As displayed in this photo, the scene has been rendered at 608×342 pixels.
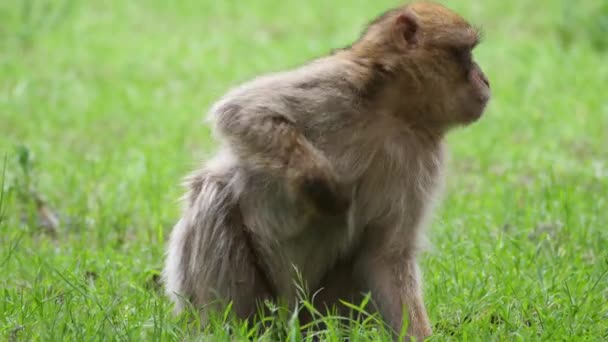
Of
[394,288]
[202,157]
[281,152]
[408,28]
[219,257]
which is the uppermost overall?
[408,28]

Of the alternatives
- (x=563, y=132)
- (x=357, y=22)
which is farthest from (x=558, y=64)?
(x=357, y=22)

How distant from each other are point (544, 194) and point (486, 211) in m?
0.37

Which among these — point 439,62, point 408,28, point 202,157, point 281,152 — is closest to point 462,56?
point 439,62

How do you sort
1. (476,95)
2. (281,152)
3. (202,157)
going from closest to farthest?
(281,152) < (476,95) < (202,157)

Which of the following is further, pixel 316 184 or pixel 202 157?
pixel 202 157

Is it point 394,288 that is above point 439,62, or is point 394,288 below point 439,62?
below

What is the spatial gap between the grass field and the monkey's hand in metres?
0.46

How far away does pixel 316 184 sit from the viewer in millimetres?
3820

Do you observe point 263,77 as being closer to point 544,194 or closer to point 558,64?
point 544,194

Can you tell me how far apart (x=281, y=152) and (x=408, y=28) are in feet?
2.63

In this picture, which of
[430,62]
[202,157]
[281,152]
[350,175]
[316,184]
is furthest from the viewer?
[202,157]

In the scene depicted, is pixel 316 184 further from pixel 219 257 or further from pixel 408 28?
pixel 408 28

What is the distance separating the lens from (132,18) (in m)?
13.1

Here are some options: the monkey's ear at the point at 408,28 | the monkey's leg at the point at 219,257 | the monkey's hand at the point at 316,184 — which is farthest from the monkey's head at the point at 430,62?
the monkey's leg at the point at 219,257
